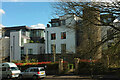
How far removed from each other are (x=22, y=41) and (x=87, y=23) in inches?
1435

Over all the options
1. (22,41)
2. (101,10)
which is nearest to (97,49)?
(101,10)

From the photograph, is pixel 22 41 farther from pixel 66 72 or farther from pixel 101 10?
pixel 101 10

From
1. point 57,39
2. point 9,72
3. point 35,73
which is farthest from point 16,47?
point 35,73

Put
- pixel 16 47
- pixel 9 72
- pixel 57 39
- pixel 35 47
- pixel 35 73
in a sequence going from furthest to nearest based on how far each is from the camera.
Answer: pixel 16 47 → pixel 35 47 → pixel 57 39 → pixel 9 72 → pixel 35 73

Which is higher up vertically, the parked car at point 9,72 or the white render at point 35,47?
the white render at point 35,47

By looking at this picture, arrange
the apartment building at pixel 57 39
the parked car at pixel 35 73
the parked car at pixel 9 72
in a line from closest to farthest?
the parked car at pixel 35 73 → the parked car at pixel 9 72 → the apartment building at pixel 57 39

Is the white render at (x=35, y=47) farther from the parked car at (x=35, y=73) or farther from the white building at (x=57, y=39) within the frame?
the parked car at (x=35, y=73)

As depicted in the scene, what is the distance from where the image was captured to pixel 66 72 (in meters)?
26.3

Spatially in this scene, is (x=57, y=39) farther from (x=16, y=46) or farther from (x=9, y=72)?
(x=9, y=72)

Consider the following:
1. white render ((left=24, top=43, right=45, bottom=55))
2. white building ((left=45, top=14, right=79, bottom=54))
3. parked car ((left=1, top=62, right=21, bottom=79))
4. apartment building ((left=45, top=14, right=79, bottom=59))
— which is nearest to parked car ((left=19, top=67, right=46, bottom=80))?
parked car ((left=1, top=62, right=21, bottom=79))

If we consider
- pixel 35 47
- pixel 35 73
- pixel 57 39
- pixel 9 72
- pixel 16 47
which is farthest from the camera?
pixel 16 47

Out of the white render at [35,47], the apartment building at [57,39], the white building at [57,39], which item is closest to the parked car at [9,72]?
the apartment building at [57,39]

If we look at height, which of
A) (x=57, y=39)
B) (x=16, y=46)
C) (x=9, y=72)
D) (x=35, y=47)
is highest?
(x=57, y=39)

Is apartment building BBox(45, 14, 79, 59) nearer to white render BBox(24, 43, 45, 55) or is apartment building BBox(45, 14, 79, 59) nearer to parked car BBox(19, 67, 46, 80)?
white render BBox(24, 43, 45, 55)
